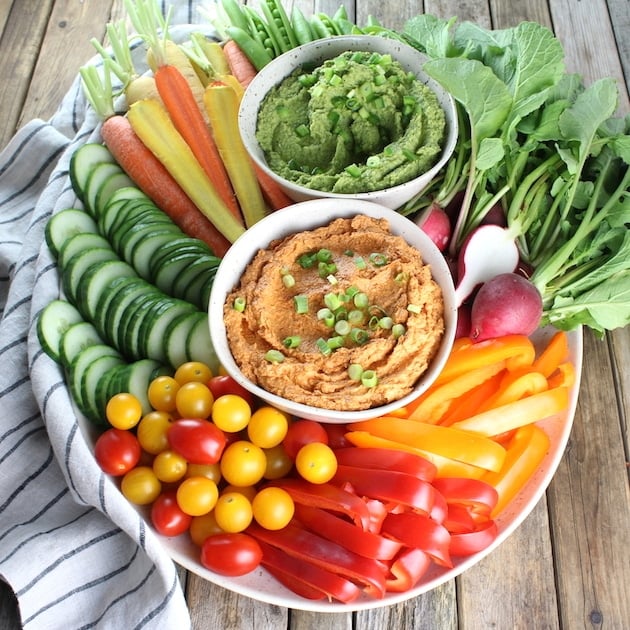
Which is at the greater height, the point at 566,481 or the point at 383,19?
the point at 383,19

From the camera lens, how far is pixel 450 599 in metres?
2.41

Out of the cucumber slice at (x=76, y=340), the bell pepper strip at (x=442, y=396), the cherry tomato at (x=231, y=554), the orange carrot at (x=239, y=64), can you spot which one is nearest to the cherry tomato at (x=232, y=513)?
the cherry tomato at (x=231, y=554)

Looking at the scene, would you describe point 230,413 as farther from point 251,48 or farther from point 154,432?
point 251,48

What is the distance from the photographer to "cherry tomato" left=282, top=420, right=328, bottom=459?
2.27 m

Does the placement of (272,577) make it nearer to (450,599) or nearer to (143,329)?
(450,599)

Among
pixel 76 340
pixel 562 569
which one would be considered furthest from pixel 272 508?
pixel 562 569

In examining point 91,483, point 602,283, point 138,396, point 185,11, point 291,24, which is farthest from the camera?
point 185,11

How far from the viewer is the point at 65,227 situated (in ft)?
8.96

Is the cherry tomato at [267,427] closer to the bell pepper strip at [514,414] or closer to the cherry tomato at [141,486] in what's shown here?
the cherry tomato at [141,486]

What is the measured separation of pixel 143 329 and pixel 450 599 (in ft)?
4.33

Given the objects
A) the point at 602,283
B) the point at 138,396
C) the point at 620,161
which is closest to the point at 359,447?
the point at 138,396

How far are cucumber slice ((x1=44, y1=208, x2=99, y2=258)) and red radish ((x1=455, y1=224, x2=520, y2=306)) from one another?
1.36 m

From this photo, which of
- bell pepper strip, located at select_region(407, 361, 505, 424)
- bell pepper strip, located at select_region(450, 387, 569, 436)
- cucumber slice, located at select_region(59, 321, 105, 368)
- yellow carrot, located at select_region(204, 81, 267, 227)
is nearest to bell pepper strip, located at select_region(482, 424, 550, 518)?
bell pepper strip, located at select_region(450, 387, 569, 436)

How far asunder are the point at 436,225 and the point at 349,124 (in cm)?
47
